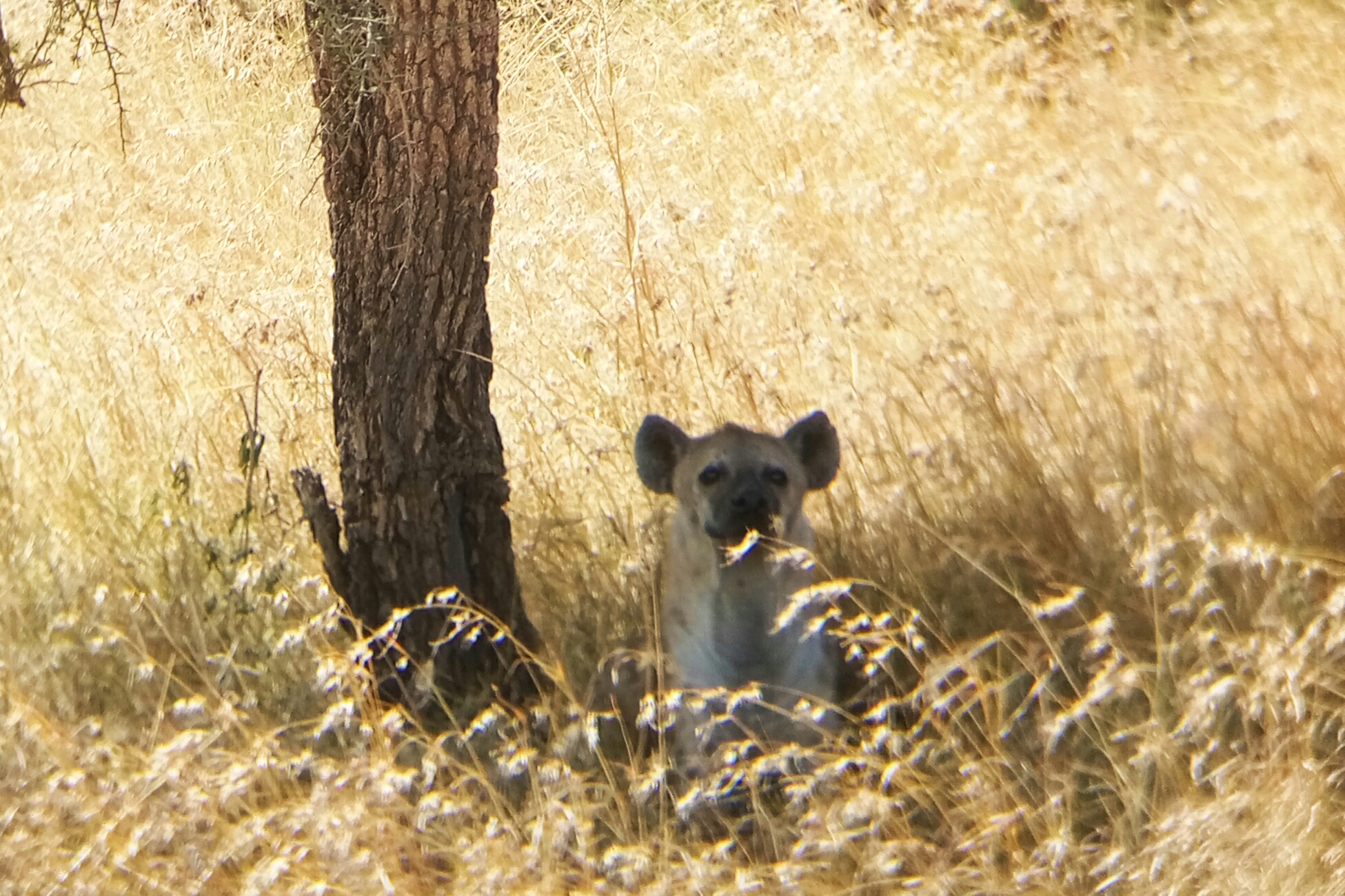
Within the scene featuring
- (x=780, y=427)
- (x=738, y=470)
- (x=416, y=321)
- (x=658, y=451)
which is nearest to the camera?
(x=738, y=470)

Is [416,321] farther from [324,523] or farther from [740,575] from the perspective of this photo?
[740,575]

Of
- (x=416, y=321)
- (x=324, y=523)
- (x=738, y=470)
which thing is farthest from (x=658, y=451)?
(x=324, y=523)

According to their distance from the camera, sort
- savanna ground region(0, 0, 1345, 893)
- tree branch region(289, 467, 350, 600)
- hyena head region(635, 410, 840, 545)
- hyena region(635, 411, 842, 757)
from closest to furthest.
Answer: savanna ground region(0, 0, 1345, 893) → hyena head region(635, 410, 840, 545) → hyena region(635, 411, 842, 757) → tree branch region(289, 467, 350, 600)

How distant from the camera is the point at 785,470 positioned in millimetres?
4074

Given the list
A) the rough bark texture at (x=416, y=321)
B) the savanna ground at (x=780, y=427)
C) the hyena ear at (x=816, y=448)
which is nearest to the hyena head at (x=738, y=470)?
the hyena ear at (x=816, y=448)

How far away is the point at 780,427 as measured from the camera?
5219 mm

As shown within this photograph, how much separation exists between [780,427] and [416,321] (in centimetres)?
154

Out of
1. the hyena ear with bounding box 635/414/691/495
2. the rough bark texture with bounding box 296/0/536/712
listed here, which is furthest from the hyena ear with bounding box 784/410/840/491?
the rough bark texture with bounding box 296/0/536/712

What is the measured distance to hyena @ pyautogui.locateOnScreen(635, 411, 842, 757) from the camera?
402 centimetres

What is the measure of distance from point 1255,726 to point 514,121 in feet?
18.8

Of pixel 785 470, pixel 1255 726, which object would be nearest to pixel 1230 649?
pixel 1255 726

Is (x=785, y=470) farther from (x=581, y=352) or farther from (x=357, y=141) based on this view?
(x=581, y=352)

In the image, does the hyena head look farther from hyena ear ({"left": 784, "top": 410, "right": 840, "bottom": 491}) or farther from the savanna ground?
the savanna ground

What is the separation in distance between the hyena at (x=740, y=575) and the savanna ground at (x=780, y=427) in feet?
0.75
